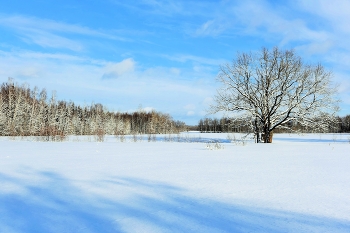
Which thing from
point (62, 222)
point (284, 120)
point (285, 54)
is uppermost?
point (285, 54)

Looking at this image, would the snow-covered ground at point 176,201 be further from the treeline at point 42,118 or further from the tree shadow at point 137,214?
the treeline at point 42,118

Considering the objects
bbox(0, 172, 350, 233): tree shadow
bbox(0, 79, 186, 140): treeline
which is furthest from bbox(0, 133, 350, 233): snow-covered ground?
bbox(0, 79, 186, 140): treeline

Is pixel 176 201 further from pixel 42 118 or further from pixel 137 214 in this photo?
pixel 42 118

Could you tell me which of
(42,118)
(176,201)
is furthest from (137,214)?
(42,118)

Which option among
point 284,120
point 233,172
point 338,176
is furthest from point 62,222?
point 284,120

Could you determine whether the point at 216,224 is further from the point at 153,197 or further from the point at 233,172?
the point at 233,172

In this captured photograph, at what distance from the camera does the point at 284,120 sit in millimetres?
18953

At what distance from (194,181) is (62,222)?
8.52ft

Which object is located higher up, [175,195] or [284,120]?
[284,120]

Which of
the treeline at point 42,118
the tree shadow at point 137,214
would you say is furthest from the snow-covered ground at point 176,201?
the treeline at point 42,118

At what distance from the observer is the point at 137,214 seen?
3111mm

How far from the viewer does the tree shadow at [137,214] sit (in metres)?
2.71

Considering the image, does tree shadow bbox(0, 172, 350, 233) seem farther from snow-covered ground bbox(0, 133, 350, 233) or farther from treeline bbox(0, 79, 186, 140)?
treeline bbox(0, 79, 186, 140)

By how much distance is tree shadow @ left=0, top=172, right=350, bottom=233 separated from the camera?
8.91 ft
